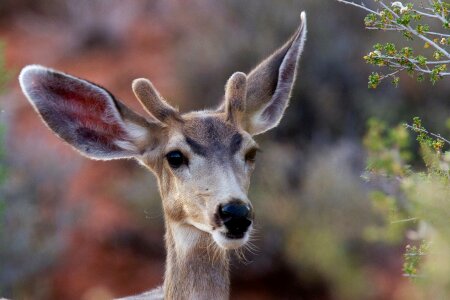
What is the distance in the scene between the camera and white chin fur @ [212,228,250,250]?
520 cm

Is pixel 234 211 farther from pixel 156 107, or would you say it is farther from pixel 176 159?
pixel 156 107

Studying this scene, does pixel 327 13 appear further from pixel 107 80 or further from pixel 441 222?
pixel 441 222

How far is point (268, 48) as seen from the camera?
15.5 metres

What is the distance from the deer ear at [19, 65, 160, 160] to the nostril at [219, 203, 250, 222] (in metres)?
0.99

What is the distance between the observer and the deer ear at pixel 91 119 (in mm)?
5773

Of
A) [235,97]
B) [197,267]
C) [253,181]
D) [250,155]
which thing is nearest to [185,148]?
[250,155]

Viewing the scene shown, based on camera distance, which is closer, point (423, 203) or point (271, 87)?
point (423, 203)

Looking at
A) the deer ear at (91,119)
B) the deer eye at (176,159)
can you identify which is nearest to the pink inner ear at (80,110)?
the deer ear at (91,119)

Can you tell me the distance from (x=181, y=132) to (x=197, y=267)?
77cm

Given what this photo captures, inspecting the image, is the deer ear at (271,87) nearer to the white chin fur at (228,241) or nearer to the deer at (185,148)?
the deer at (185,148)

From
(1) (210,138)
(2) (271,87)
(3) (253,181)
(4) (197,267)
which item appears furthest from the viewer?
(3) (253,181)

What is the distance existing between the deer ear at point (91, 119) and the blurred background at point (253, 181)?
322cm

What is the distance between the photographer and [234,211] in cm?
514

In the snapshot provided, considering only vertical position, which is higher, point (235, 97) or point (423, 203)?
point (235, 97)
